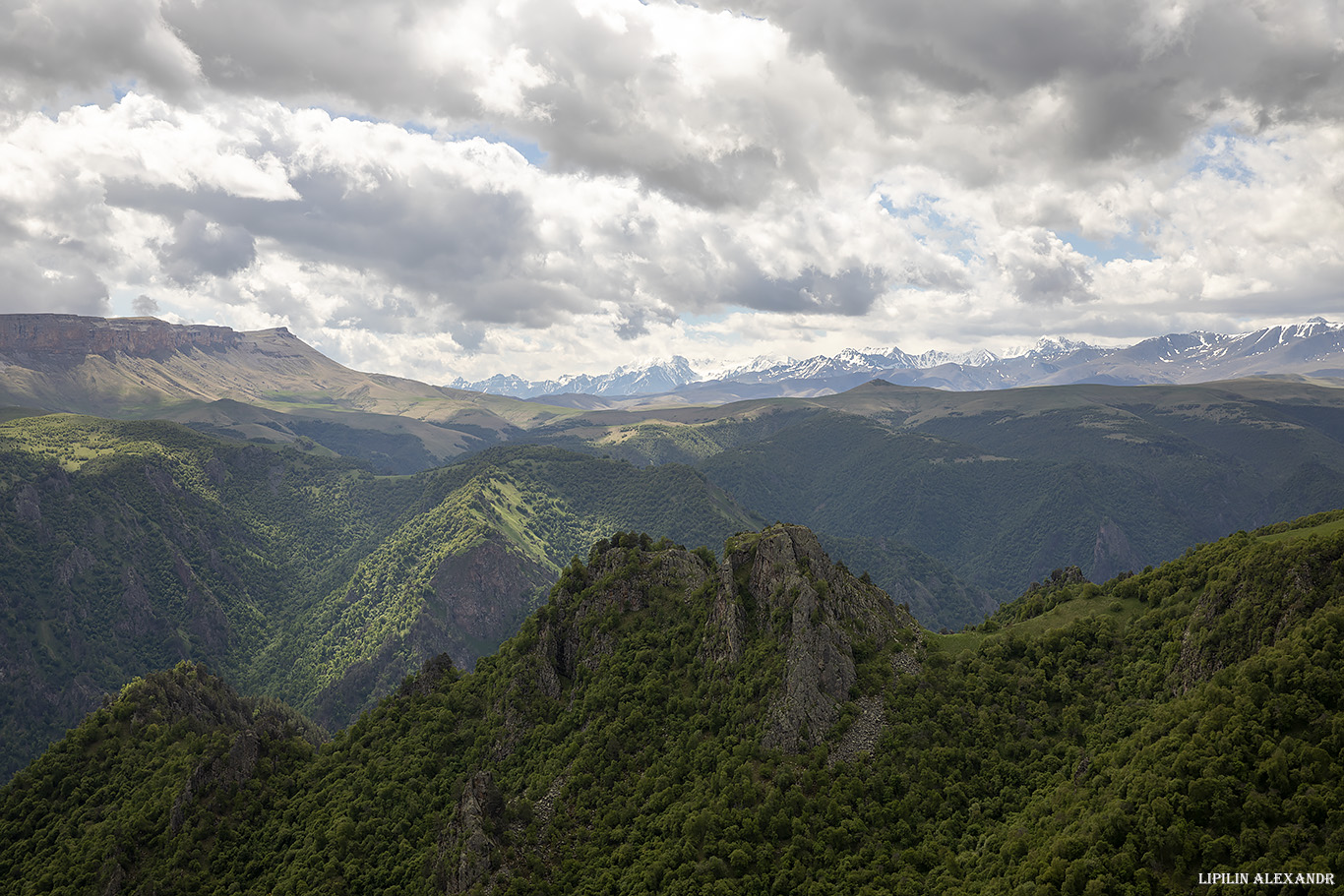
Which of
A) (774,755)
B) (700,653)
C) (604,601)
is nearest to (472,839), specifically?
(774,755)

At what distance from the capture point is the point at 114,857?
378 ft

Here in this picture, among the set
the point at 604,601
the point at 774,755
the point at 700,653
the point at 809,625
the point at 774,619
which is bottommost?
the point at 774,755

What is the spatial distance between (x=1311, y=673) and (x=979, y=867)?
36671mm

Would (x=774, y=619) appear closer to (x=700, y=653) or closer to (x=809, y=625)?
(x=809, y=625)

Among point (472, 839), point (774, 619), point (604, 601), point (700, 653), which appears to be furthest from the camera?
point (604, 601)

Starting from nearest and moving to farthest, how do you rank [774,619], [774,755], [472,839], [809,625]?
1. [472,839]
2. [774,755]
3. [809,625]
4. [774,619]

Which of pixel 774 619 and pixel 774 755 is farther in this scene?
pixel 774 619

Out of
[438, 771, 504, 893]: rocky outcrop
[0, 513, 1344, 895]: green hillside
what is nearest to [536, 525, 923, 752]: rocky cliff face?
[0, 513, 1344, 895]: green hillside

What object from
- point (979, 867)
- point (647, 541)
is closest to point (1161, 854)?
point (979, 867)

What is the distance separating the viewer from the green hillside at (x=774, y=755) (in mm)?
65625

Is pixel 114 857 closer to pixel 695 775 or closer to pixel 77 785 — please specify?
pixel 77 785

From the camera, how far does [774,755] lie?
98.3 metres

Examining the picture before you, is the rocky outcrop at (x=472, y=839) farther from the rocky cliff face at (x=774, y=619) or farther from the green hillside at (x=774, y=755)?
the rocky cliff face at (x=774, y=619)

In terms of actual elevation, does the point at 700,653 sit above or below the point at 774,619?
below
